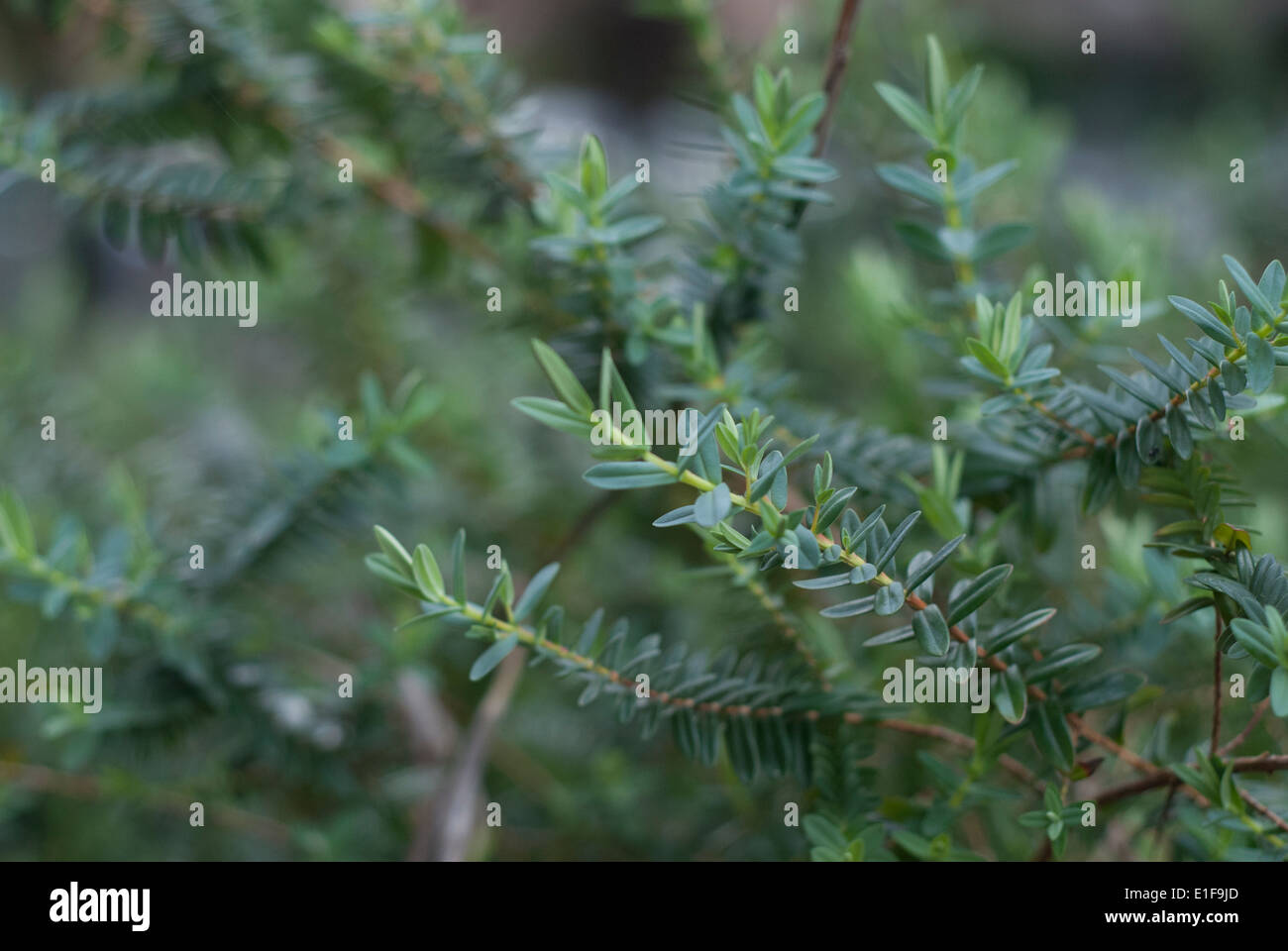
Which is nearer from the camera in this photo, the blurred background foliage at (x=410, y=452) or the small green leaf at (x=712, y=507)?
the small green leaf at (x=712, y=507)

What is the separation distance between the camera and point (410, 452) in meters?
0.45

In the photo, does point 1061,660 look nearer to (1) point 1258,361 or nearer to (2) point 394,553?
(1) point 1258,361

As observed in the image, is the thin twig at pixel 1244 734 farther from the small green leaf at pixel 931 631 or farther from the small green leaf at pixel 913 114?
the small green leaf at pixel 913 114

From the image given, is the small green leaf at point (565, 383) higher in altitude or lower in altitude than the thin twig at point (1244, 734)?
higher

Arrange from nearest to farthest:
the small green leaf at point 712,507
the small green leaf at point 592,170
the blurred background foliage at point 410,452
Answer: the small green leaf at point 712,507 → the small green leaf at point 592,170 → the blurred background foliage at point 410,452

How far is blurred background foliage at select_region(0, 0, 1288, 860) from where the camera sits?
471 mm

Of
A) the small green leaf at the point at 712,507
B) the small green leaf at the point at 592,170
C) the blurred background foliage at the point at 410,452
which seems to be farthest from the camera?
the blurred background foliage at the point at 410,452

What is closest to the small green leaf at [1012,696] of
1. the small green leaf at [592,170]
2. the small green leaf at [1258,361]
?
the small green leaf at [1258,361]

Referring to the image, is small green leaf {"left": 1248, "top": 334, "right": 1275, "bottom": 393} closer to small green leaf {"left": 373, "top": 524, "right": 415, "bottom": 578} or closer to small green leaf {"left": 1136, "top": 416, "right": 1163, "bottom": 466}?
small green leaf {"left": 1136, "top": 416, "right": 1163, "bottom": 466}

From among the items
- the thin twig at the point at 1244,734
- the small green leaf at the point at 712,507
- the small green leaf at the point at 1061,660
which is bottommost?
the thin twig at the point at 1244,734

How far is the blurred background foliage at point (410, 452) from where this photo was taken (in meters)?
0.47

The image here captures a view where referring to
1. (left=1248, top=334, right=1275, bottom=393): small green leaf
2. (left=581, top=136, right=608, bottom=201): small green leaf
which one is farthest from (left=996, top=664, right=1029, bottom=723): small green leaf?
(left=581, top=136, right=608, bottom=201): small green leaf

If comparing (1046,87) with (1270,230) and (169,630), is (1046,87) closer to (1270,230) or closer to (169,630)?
(1270,230)
